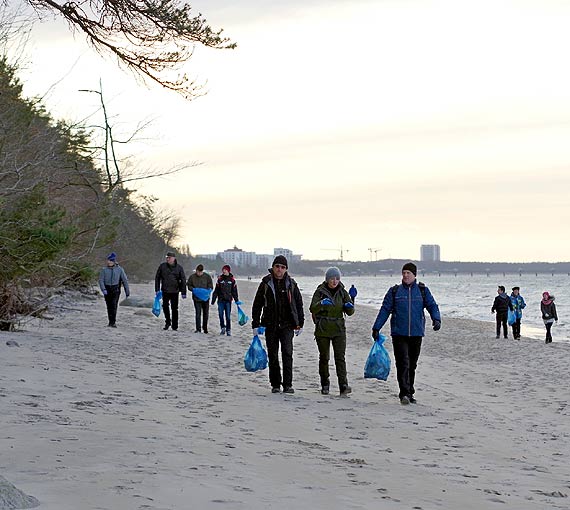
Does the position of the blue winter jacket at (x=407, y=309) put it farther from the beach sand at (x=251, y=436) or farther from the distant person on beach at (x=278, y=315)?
the distant person on beach at (x=278, y=315)

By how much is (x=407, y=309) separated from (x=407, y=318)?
117 mm

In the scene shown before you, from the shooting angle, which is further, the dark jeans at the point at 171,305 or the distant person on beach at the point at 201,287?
the distant person on beach at the point at 201,287

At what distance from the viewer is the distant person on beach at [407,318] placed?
1075cm

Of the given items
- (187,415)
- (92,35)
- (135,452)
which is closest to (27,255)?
(92,35)

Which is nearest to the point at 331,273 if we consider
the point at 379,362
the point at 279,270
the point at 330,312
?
the point at 330,312

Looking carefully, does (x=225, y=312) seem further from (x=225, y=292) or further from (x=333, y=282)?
(x=333, y=282)

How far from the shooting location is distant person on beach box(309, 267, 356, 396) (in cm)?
1106

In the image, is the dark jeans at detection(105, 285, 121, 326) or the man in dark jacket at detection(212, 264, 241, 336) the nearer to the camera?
the dark jeans at detection(105, 285, 121, 326)

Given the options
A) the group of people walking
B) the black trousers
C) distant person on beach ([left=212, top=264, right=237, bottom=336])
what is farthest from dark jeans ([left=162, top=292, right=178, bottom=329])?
the black trousers

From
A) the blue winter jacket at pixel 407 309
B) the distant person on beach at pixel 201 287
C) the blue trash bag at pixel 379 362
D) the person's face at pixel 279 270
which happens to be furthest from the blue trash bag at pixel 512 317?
the person's face at pixel 279 270

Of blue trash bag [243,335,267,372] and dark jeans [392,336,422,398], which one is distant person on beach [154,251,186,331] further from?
dark jeans [392,336,422,398]

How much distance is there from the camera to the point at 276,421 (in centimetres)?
866

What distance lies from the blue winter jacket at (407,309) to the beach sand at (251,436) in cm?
95

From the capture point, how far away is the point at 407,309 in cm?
1078
